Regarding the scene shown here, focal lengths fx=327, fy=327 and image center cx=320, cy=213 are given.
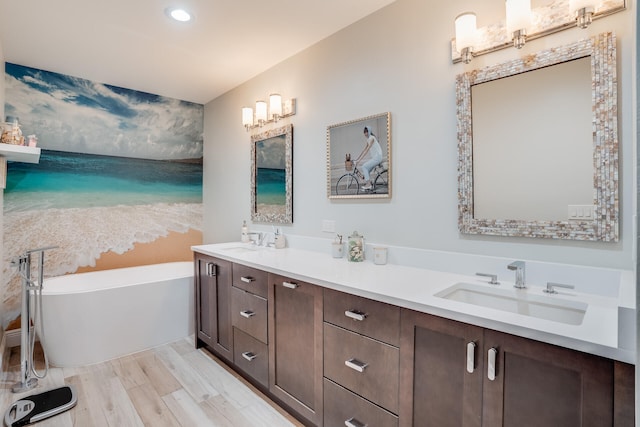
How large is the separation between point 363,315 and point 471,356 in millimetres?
486

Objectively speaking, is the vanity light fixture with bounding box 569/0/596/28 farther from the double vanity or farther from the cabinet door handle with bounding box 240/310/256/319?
the cabinet door handle with bounding box 240/310/256/319

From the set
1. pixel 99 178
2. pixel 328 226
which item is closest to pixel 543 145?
pixel 328 226

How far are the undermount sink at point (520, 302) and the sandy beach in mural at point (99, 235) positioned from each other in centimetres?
337

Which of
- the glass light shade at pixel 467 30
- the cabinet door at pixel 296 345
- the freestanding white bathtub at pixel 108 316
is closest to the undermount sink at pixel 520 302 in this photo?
the cabinet door at pixel 296 345

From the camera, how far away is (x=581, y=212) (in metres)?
1.40

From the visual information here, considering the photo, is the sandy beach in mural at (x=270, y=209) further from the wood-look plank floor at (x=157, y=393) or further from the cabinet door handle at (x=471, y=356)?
the cabinet door handle at (x=471, y=356)

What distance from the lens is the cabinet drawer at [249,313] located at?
6.87 feet

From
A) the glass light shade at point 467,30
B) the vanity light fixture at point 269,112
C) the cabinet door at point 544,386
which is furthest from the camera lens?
the vanity light fixture at point 269,112

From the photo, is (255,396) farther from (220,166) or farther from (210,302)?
(220,166)

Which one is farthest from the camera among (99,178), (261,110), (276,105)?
(99,178)

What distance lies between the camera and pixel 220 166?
12.5 feet

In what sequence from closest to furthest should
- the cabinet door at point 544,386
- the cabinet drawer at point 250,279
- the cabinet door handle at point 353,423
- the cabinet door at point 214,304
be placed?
1. the cabinet door at point 544,386
2. the cabinet door handle at point 353,423
3. the cabinet drawer at point 250,279
4. the cabinet door at point 214,304

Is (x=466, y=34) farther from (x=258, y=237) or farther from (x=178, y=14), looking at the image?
(x=258, y=237)

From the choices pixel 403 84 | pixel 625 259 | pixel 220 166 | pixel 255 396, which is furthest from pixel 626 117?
pixel 220 166
